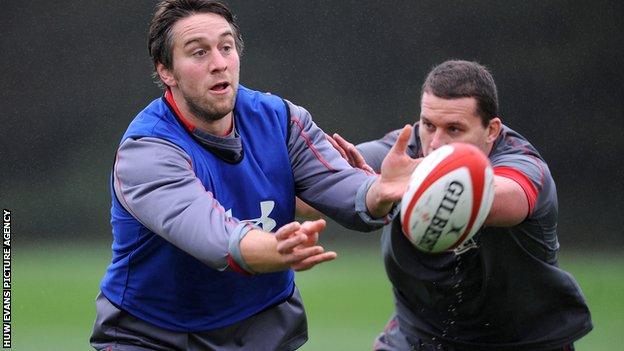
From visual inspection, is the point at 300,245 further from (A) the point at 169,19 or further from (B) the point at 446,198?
(A) the point at 169,19

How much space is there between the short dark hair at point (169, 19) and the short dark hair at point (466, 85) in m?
0.84

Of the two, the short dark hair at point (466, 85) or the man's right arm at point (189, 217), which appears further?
the short dark hair at point (466, 85)

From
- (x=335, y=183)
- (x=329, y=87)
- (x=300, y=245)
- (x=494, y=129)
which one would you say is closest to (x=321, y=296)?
(x=329, y=87)

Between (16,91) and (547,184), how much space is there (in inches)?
252

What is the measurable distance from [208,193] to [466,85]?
52.5 inches

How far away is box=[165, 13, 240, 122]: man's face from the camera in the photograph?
358 centimetres

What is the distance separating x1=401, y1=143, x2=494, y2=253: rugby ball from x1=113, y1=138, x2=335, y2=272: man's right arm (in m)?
0.41

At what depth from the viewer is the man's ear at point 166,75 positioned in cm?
370

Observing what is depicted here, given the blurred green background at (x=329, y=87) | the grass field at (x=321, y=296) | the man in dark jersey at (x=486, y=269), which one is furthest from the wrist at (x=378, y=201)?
the blurred green background at (x=329, y=87)

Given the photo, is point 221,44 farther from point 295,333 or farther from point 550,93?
point 550,93

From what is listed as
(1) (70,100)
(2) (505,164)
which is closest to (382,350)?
(2) (505,164)

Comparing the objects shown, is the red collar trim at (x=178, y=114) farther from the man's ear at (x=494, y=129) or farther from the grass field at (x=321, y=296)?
the grass field at (x=321, y=296)

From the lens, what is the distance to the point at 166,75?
3.74m

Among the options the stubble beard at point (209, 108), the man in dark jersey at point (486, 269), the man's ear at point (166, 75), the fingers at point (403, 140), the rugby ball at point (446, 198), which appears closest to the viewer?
the rugby ball at point (446, 198)
